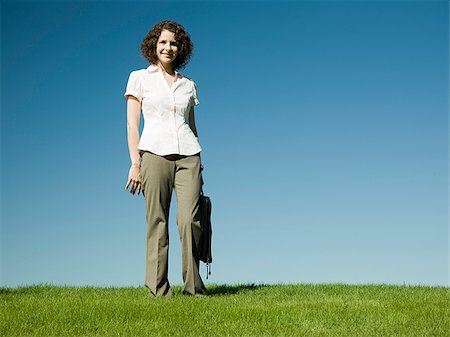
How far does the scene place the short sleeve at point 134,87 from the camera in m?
7.64

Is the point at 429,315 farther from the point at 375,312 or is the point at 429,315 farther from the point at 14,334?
the point at 14,334

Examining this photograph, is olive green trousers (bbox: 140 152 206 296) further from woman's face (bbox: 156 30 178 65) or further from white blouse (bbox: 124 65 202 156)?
woman's face (bbox: 156 30 178 65)

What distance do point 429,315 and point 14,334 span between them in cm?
414

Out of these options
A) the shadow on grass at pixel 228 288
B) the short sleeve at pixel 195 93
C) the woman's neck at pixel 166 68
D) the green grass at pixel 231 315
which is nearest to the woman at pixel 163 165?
the woman's neck at pixel 166 68

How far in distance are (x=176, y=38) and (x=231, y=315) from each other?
3.42 m

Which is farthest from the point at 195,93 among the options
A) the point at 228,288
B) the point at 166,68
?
the point at 228,288

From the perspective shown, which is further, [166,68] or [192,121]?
[192,121]

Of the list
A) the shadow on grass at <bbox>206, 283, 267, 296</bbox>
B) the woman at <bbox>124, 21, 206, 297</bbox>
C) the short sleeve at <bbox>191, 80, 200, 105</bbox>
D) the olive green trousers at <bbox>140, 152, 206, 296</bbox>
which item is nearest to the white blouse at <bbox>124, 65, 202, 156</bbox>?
the woman at <bbox>124, 21, 206, 297</bbox>

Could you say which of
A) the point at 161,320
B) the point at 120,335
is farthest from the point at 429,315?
the point at 120,335

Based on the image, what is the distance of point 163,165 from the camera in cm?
752

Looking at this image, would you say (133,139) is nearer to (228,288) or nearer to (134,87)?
(134,87)

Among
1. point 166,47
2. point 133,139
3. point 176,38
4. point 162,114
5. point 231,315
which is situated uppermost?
point 176,38

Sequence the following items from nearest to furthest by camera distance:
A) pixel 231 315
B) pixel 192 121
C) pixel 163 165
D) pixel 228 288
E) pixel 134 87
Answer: pixel 231 315 → pixel 163 165 → pixel 134 87 → pixel 192 121 → pixel 228 288

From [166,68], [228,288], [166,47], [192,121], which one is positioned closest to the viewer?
[166,47]
